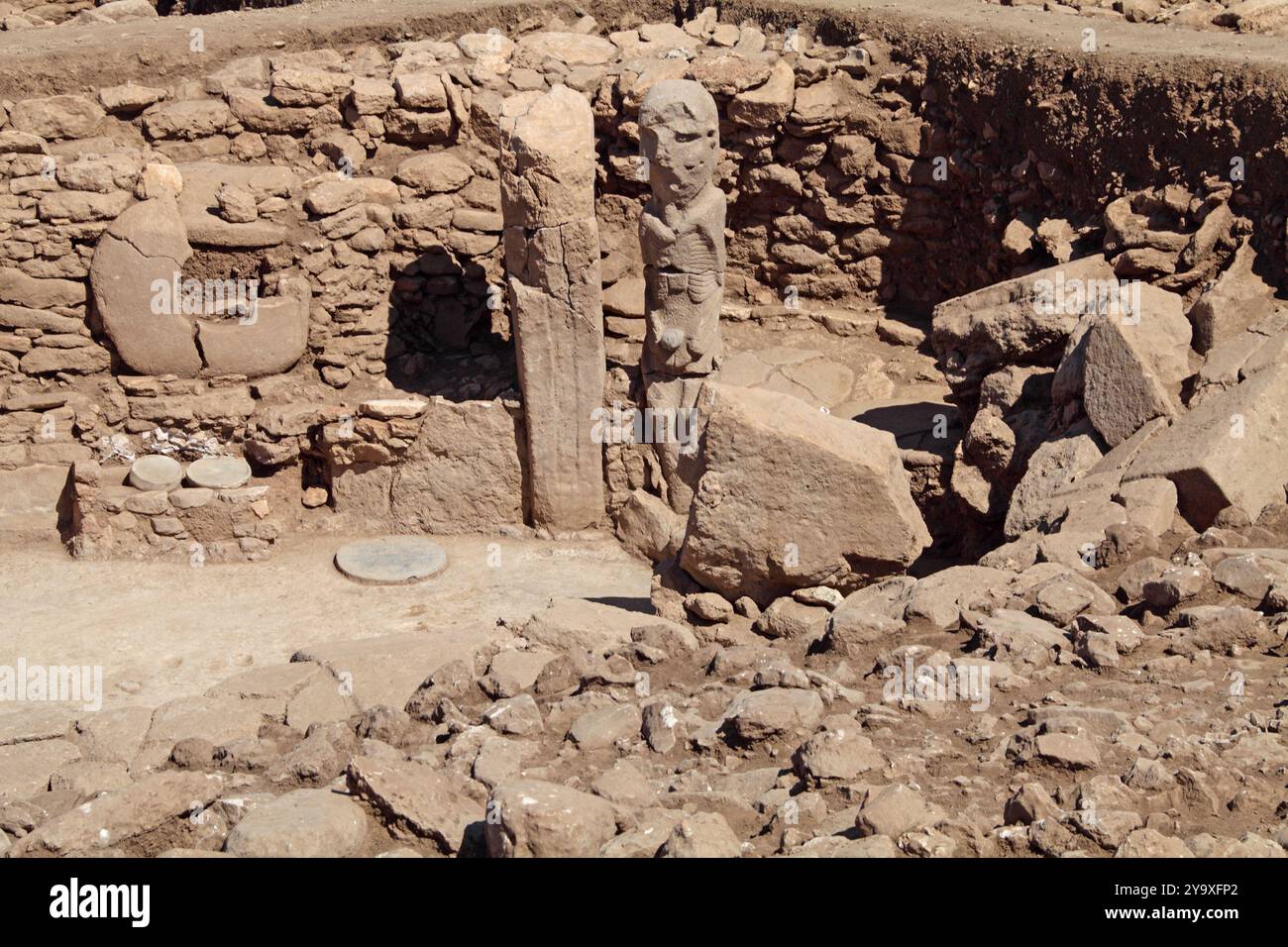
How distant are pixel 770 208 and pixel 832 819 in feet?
26.8

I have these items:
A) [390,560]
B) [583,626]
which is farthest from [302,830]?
[390,560]

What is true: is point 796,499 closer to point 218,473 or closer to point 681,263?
point 681,263

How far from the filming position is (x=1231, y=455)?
656 centimetres

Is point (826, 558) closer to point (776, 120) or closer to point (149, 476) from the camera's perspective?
point (149, 476)

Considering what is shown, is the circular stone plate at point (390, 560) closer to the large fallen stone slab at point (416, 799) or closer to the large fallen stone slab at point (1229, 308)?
the large fallen stone slab at point (416, 799)

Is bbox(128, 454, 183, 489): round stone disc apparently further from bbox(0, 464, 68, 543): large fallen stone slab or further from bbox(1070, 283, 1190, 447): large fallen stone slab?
bbox(1070, 283, 1190, 447): large fallen stone slab

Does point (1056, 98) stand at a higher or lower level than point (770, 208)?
higher

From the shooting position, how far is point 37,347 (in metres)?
9.51

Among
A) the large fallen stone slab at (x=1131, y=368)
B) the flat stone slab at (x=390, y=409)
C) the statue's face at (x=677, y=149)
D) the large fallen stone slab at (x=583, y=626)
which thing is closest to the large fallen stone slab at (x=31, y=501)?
the flat stone slab at (x=390, y=409)

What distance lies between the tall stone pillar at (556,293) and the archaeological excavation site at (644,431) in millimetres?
32

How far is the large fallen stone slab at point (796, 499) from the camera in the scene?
621 centimetres

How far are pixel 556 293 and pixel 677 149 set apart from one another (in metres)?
1.24

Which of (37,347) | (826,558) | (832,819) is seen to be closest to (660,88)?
(826,558)

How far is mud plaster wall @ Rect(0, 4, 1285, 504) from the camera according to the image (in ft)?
30.8
